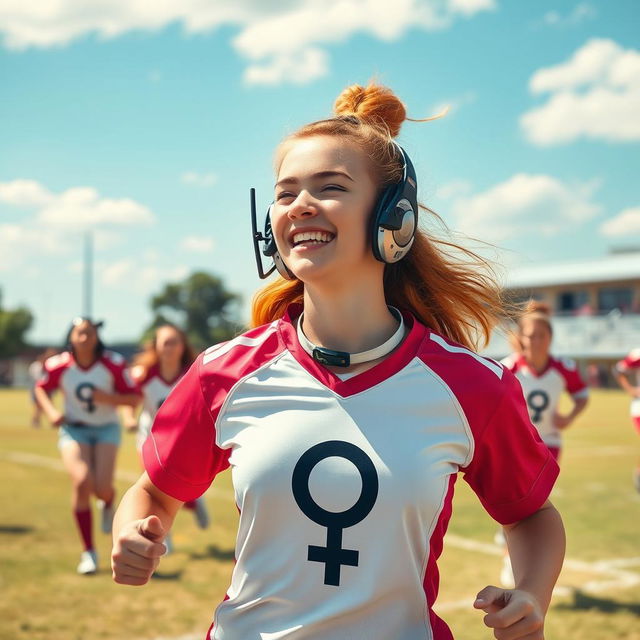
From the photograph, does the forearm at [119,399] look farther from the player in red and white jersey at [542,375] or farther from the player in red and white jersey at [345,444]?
the player in red and white jersey at [345,444]

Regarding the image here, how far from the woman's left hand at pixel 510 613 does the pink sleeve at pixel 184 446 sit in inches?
35.2

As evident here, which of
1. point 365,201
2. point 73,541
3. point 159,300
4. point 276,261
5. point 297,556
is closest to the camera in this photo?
point 297,556

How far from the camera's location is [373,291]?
2707mm

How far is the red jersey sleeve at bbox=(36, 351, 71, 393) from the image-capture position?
946cm

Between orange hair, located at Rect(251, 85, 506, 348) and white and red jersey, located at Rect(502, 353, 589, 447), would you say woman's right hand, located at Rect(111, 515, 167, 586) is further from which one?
white and red jersey, located at Rect(502, 353, 589, 447)

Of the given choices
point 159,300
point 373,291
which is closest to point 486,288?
point 373,291

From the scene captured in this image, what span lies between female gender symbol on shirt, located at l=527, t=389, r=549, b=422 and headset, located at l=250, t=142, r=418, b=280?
20.0 ft

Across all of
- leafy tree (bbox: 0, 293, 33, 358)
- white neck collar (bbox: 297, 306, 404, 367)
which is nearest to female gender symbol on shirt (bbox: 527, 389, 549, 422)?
white neck collar (bbox: 297, 306, 404, 367)

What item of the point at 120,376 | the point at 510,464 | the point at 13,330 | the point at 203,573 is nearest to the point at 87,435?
the point at 120,376

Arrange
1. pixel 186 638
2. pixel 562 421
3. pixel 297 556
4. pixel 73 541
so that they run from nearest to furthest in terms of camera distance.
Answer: pixel 297 556, pixel 186 638, pixel 562 421, pixel 73 541

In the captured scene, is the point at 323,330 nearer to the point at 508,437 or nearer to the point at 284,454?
the point at 284,454

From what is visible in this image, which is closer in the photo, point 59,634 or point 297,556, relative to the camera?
point 297,556

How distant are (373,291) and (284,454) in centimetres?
61

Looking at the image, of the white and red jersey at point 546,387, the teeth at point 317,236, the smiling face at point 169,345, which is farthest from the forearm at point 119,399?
the teeth at point 317,236
